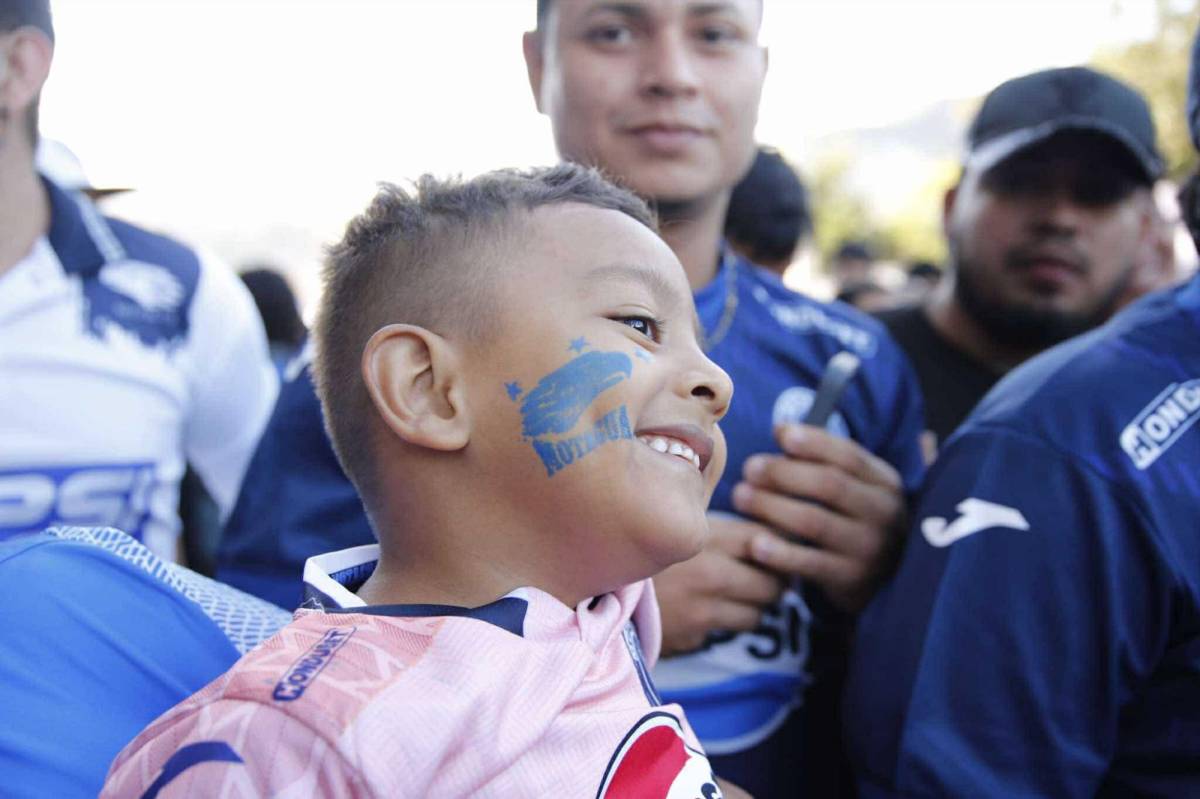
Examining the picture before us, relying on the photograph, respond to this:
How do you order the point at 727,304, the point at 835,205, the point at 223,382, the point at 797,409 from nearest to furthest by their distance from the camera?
1. the point at 797,409
2. the point at 727,304
3. the point at 223,382
4. the point at 835,205

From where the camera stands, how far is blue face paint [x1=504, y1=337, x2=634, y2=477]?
1.19m

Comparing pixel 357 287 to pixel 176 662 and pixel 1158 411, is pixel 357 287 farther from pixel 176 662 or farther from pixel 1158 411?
pixel 1158 411

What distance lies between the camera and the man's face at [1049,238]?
8.84ft

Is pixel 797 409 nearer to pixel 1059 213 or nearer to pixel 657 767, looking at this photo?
pixel 657 767

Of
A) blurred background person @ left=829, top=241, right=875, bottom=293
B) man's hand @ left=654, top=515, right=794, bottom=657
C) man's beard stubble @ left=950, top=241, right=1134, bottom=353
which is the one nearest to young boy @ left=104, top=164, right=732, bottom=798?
man's hand @ left=654, top=515, right=794, bottom=657

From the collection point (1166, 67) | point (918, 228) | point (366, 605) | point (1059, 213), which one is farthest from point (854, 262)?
point (918, 228)

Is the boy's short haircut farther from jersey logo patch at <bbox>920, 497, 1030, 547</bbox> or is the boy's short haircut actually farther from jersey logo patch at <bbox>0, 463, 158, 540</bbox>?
jersey logo patch at <bbox>0, 463, 158, 540</bbox>

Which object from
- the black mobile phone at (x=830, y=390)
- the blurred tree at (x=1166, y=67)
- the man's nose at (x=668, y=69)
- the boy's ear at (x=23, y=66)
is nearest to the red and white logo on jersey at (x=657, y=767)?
the black mobile phone at (x=830, y=390)

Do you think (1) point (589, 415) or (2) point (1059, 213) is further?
(2) point (1059, 213)

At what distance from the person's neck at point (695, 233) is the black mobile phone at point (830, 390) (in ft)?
1.12

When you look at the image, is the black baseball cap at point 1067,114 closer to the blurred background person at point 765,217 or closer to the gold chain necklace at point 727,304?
the gold chain necklace at point 727,304

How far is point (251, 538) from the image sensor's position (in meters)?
1.78

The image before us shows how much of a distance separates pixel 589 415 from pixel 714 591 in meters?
0.69

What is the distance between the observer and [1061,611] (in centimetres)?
153
